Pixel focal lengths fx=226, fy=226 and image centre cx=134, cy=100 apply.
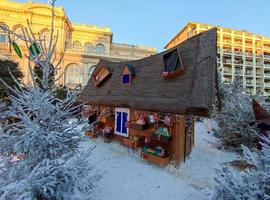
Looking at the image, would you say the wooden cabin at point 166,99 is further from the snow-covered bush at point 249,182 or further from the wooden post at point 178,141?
the snow-covered bush at point 249,182

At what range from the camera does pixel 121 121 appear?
38.8 feet

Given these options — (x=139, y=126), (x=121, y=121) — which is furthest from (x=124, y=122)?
(x=139, y=126)

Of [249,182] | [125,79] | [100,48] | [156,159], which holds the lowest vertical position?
[156,159]

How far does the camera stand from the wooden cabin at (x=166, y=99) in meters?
7.55

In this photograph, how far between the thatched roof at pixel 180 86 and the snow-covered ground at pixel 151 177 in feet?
7.12

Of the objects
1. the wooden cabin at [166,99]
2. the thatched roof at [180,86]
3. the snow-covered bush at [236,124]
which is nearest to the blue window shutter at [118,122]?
the wooden cabin at [166,99]

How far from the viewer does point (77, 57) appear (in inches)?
1796

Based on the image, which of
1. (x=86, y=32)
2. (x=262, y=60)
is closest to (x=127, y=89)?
(x=86, y=32)

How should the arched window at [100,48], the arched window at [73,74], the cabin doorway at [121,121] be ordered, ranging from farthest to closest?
the arched window at [100,48] → the arched window at [73,74] → the cabin doorway at [121,121]

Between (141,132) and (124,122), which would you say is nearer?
(141,132)

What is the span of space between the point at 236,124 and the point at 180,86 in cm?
465

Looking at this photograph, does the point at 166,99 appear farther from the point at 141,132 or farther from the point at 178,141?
the point at 141,132

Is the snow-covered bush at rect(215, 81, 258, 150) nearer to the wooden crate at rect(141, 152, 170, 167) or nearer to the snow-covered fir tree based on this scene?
the wooden crate at rect(141, 152, 170, 167)

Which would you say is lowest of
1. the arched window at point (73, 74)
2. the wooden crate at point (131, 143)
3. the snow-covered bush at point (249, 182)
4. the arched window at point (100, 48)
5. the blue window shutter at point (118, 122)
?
the wooden crate at point (131, 143)
